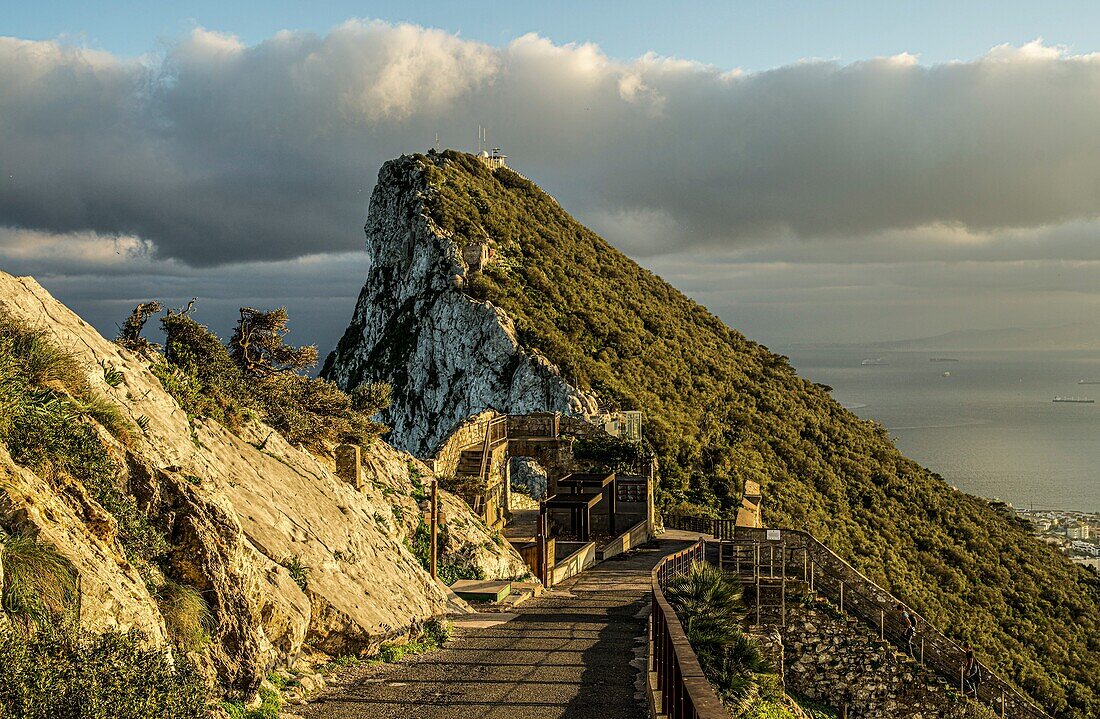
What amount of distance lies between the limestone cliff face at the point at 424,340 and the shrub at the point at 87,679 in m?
45.5

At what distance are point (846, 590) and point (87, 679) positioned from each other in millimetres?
19405

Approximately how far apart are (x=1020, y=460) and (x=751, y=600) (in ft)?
588

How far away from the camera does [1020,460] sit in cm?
17450

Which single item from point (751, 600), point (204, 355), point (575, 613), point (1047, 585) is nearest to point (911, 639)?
point (751, 600)

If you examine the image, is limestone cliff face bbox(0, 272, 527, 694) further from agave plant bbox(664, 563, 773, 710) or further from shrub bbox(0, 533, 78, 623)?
agave plant bbox(664, 563, 773, 710)

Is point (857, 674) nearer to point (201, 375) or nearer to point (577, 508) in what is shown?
point (577, 508)

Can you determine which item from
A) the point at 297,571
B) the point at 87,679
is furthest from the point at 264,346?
the point at 87,679

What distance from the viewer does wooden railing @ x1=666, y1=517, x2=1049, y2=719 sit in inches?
807

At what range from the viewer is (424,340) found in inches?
2569

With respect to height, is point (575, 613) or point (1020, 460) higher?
point (575, 613)

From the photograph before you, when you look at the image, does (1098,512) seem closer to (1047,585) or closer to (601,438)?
(1047,585)

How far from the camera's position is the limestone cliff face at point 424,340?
5662 centimetres

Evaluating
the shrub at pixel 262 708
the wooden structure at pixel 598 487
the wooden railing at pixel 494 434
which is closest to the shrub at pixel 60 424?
the shrub at pixel 262 708

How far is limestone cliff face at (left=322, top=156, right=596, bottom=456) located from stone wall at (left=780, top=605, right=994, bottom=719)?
101ft
